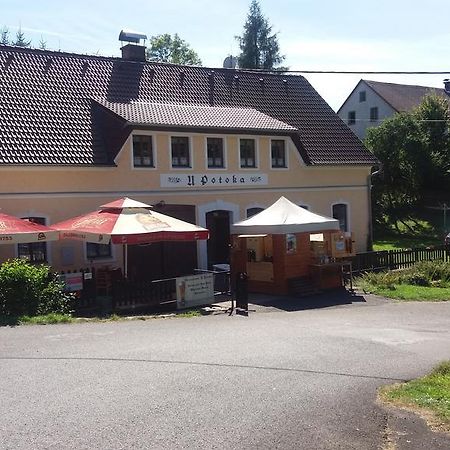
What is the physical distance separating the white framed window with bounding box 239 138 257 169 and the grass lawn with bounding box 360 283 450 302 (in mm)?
6100

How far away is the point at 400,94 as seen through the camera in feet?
187

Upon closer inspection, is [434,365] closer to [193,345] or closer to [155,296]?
[193,345]

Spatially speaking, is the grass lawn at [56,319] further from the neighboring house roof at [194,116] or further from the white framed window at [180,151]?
the white framed window at [180,151]

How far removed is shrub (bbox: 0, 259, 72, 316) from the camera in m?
13.0

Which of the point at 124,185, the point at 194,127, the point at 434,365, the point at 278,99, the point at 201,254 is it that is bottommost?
the point at 434,365

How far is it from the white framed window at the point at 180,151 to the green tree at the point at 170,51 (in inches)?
1393

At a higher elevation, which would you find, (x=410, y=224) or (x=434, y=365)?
(x=410, y=224)

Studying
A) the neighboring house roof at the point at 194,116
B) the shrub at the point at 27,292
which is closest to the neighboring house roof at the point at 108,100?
the neighboring house roof at the point at 194,116

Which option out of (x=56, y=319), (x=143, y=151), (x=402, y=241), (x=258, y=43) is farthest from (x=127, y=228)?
(x=258, y=43)

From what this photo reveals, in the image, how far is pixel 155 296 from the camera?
15633 mm

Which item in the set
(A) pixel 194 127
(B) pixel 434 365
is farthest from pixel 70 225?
(B) pixel 434 365

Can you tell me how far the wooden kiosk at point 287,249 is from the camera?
18547mm

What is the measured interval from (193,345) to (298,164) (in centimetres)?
1507

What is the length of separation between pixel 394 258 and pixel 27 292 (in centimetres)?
1520
